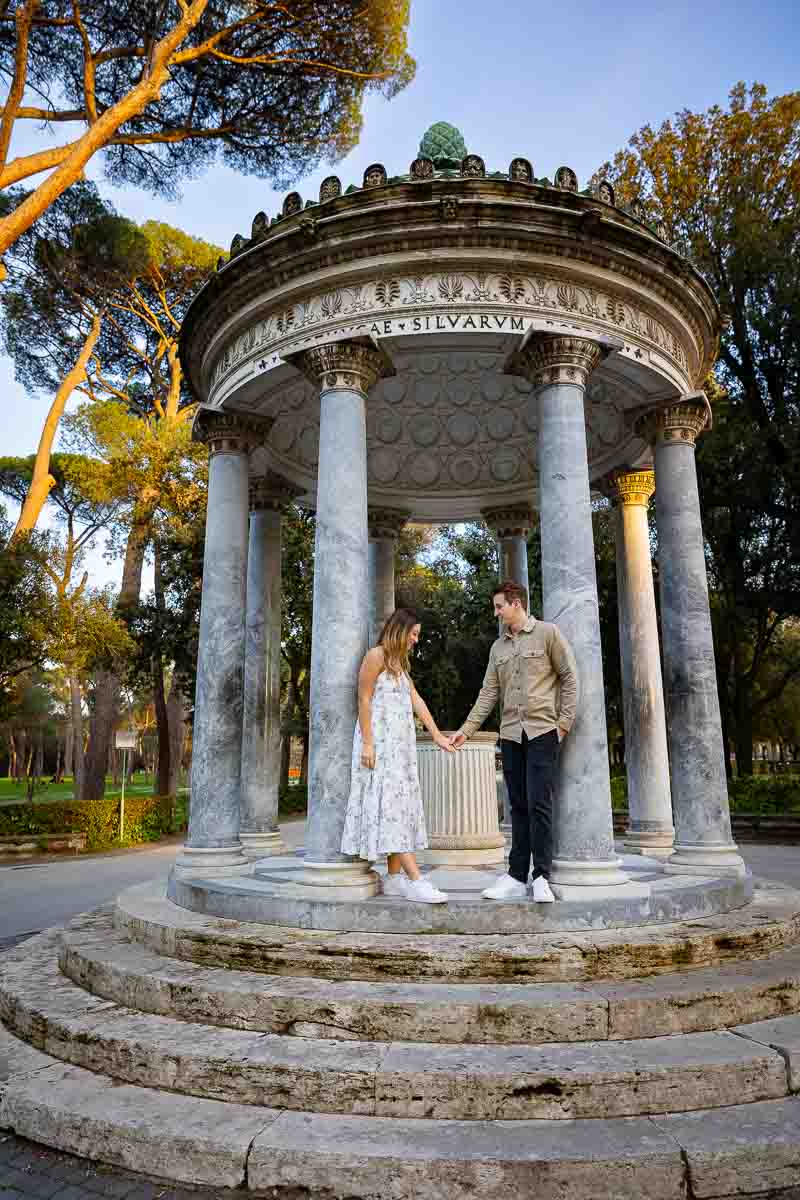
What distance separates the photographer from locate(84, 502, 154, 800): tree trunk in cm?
2777

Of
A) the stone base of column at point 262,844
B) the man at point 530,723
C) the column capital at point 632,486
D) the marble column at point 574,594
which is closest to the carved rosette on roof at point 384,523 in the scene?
the column capital at point 632,486

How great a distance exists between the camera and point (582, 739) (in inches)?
276

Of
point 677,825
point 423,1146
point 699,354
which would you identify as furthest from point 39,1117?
point 699,354

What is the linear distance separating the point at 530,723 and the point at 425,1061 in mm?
2955

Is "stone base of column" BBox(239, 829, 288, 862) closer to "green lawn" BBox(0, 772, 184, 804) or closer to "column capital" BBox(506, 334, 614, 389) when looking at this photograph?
"column capital" BBox(506, 334, 614, 389)

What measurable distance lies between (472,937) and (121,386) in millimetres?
31094

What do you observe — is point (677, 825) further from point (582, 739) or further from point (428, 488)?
point (428, 488)

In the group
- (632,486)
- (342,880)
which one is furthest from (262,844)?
(632,486)

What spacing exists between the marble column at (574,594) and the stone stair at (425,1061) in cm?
77

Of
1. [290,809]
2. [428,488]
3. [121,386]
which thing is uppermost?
[121,386]

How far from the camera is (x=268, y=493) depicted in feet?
39.8

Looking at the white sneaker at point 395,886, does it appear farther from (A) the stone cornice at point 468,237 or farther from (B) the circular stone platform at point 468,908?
(A) the stone cornice at point 468,237

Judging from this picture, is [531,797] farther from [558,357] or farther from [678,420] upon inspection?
[678,420]

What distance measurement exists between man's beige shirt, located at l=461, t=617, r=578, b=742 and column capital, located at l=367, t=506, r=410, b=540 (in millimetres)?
7086
